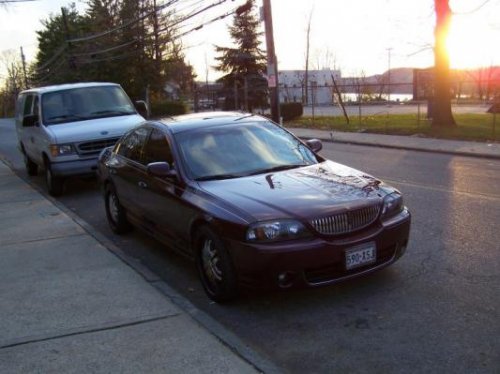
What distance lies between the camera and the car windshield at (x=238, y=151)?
566cm

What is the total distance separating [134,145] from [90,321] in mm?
2912

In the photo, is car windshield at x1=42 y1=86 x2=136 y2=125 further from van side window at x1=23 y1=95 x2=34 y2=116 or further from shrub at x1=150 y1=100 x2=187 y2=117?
shrub at x1=150 y1=100 x2=187 y2=117

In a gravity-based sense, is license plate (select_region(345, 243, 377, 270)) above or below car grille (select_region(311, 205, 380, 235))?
below

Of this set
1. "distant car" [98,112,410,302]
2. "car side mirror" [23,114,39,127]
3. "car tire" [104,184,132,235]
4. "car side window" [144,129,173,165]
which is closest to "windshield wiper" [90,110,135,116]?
"car side mirror" [23,114,39,127]

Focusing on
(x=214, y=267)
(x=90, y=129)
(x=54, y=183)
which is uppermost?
(x=90, y=129)

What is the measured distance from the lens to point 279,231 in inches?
178

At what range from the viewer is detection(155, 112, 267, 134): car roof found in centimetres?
620

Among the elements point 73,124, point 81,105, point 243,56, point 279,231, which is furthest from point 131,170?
point 243,56

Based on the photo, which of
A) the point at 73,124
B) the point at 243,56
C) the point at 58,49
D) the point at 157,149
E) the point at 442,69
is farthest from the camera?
the point at 58,49

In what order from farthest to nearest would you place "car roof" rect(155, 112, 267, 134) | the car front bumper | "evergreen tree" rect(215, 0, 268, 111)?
"evergreen tree" rect(215, 0, 268, 111) → "car roof" rect(155, 112, 267, 134) → the car front bumper

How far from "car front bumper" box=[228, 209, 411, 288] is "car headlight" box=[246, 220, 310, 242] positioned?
0.05m

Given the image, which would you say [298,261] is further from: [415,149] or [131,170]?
[415,149]

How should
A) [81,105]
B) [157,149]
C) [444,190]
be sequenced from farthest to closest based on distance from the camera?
[81,105] → [444,190] → [157,149]

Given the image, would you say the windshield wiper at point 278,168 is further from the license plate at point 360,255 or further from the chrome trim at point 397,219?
the license plate at point 360,255
